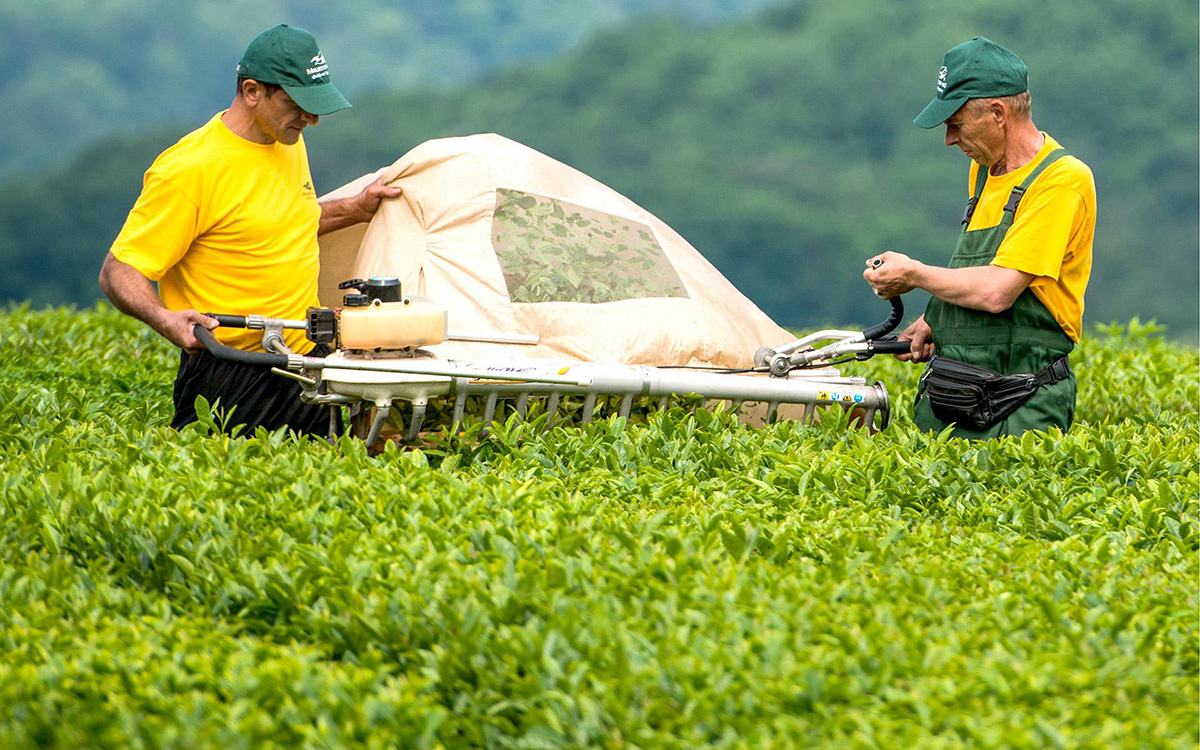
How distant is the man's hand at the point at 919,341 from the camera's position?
511 centimetres

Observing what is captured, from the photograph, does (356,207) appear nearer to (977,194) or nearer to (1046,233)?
(977,194)

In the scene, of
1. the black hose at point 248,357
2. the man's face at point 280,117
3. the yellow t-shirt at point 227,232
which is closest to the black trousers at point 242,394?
the yellow t-shirt at point 227,232

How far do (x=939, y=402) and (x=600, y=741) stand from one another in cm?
261

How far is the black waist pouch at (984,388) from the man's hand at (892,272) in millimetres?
359

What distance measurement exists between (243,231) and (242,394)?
616 mm

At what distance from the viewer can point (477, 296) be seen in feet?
16.1

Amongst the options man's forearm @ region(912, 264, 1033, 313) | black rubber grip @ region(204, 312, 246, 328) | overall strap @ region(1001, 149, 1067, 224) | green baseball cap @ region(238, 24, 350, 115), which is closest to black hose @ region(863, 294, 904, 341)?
man's forearm @ region(912, 264, 1033, 313)

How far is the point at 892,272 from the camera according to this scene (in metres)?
4.52

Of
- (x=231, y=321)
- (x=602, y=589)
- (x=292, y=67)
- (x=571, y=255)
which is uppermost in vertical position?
(x=292, y=67)

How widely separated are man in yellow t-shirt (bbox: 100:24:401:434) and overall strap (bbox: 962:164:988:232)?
92.8 inches

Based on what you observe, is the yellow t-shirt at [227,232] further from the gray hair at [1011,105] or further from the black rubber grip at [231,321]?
the gray hair at [1011,105]

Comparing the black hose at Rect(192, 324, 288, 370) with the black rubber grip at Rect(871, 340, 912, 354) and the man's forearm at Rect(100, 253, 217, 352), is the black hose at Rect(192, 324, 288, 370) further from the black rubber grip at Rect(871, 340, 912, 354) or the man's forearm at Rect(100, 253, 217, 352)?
the black rubber grip at Rect(871, 340, 912, 354)

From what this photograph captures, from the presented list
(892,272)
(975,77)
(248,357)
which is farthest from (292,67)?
(975,77)

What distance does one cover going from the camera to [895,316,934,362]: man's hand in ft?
16.8
